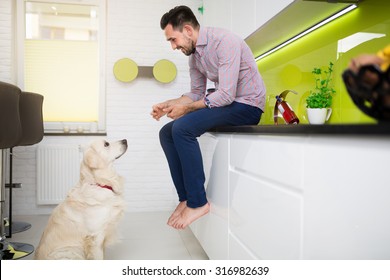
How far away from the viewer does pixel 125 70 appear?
11.8ft

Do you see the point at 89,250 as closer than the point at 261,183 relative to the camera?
No

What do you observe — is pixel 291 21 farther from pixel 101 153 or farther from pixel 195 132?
pixel 101 153

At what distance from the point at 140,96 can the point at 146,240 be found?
1.64 m

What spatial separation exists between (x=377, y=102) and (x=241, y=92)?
1.26 m

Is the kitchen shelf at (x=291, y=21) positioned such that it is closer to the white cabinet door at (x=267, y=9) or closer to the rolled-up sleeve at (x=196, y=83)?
the white cabinet door at (x=267, y=9)

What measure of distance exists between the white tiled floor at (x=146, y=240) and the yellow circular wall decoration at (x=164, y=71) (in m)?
1.42

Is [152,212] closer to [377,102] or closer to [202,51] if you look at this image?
[202,51]

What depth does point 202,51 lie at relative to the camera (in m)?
1.89

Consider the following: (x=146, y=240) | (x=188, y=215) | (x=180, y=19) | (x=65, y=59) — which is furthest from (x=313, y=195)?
(x=65, y=59)

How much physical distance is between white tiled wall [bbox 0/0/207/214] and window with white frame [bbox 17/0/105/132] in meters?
0.15

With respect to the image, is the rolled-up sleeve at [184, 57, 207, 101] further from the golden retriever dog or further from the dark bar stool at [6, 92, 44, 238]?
the dark bar stool at [6, 92, 44, 238]
